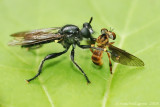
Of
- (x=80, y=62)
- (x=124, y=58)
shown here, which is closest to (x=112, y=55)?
(x=124, y=58)

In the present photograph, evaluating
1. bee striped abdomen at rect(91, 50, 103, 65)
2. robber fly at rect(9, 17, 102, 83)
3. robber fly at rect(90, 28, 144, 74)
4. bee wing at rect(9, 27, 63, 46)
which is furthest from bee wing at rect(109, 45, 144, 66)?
bee wing at rect(9, 27, 63, 46)

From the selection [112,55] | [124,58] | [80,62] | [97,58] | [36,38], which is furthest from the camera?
[36,38]

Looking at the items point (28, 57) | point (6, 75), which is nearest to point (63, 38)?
point (28, 57)

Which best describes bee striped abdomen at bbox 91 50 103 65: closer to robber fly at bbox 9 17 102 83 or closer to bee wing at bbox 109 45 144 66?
bee wing at bbox 109 45 144 66

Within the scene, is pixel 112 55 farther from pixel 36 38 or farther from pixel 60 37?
pixel 36 38

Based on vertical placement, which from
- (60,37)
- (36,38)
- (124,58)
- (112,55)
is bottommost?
(124,58)

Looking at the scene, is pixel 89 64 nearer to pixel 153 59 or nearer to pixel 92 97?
pixel 92 97
